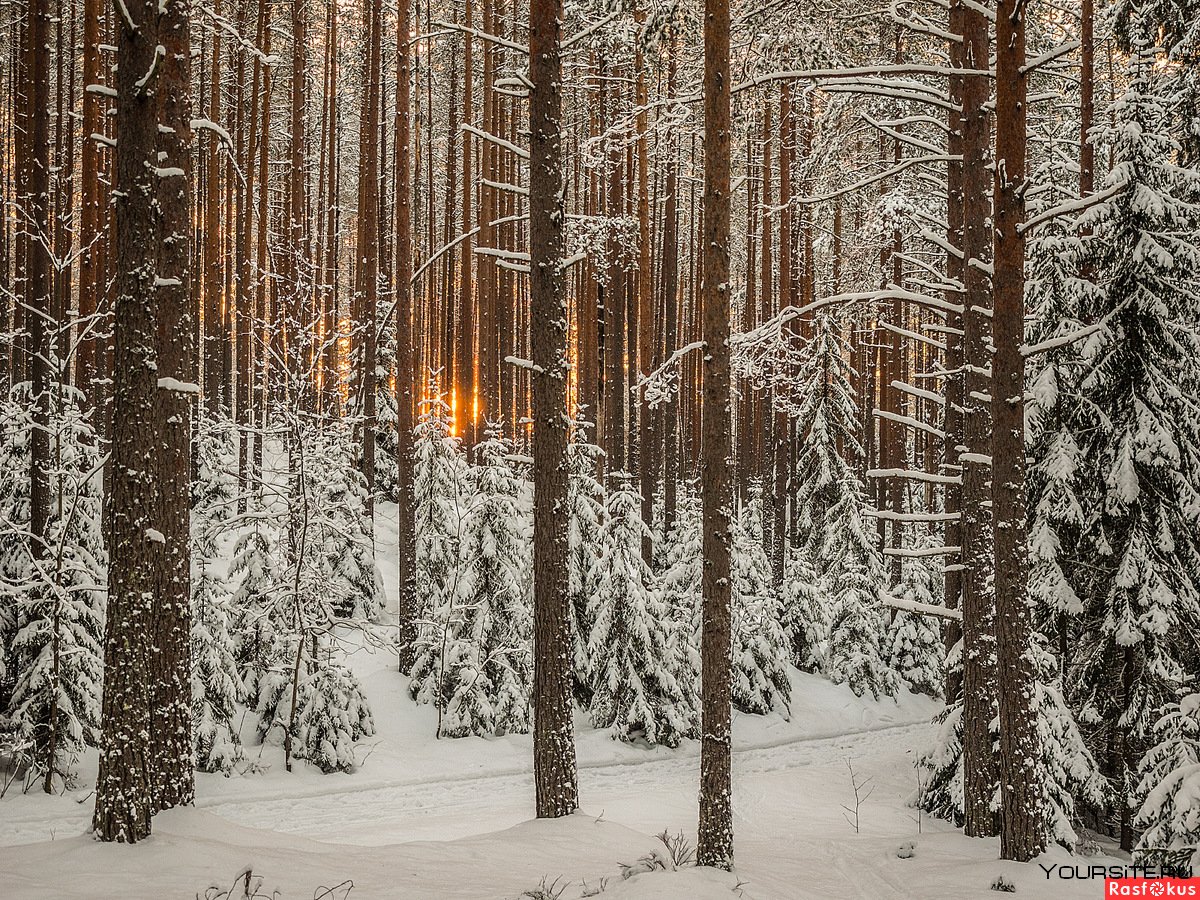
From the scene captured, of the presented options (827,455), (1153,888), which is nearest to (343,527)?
(1153,888)

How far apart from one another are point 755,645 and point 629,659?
11.9 ft

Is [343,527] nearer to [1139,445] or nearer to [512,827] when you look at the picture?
[512,827]

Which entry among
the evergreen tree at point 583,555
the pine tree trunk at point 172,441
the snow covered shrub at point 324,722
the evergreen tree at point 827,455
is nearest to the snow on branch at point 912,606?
the pine tree trunk at point 172,441

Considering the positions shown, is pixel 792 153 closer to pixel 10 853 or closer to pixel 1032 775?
pixel 1032 775

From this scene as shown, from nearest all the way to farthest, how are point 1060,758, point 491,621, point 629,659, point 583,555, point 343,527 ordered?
point 1060,758, point 343,527, point 491,621, point 629,659, point 583,555

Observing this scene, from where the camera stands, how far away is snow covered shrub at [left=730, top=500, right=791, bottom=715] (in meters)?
17.4

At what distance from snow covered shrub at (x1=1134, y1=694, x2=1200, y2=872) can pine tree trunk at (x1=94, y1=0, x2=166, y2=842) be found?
299 inches

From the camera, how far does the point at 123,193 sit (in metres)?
6.26

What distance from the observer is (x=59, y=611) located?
10.6 metres

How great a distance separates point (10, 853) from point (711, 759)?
545 cm

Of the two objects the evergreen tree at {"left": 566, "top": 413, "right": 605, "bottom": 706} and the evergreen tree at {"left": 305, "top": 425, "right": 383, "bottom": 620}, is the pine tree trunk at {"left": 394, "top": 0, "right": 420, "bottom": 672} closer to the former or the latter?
the evergreen tree at {"left": 305, "top": 425, "right": 383, "bottom": 620}

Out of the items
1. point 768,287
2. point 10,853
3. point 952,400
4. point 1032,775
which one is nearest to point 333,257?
point 768,287

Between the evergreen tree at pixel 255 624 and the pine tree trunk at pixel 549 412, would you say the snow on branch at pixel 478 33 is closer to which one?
the pine tree trunk at pixel 549 412

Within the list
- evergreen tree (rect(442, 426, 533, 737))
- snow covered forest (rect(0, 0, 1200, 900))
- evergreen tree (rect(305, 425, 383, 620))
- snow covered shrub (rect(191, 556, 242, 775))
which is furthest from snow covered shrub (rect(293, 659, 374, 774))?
evergreen tree (rect(442, 426, 533, 737))
